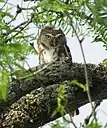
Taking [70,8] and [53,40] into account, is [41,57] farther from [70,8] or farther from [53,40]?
[70,8]

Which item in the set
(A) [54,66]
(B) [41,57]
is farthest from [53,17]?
(B) [41,57]

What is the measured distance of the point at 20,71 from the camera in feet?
5.52

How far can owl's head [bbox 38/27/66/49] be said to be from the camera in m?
2.93

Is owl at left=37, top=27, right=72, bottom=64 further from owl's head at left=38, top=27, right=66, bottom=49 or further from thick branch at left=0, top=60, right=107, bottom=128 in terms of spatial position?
thick branch at left=0, top=60, right=107, bottom=128

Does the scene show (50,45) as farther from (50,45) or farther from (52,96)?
(52,96)

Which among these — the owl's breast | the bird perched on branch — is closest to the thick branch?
the bird perched on branch

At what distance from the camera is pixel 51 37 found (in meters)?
3.06

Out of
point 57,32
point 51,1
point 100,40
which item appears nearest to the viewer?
point 51,1

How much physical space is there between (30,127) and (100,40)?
0.55 meters

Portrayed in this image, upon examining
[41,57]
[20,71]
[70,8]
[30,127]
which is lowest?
[30,127]

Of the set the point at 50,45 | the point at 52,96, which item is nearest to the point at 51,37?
the point at 50,45

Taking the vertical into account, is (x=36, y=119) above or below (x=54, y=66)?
below

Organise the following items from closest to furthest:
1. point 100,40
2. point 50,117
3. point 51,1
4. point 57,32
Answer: point 51,1, point 100,40, point 50,117, point 57,32

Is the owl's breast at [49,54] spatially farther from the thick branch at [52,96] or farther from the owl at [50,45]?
the thick branch at [52,96]
